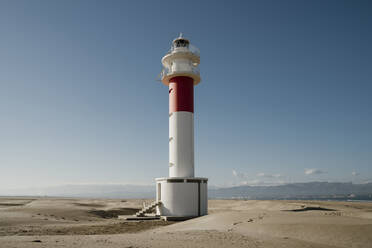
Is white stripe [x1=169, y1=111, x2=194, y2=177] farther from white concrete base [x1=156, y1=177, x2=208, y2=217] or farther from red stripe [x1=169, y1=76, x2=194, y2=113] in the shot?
white concrete base [x1=156, y1=177, x2=208, y2=217]

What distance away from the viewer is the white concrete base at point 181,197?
20500 millimetres

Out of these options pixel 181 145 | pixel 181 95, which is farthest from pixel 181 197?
pixel 181 95

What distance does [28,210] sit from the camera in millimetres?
21422

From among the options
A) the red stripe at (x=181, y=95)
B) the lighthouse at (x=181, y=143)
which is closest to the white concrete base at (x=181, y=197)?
the lighthouse at (x=181, y=143)

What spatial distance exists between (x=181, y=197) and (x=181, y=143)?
4056 mm

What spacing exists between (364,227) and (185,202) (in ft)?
40.9

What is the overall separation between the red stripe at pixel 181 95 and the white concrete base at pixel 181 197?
18.0 ft

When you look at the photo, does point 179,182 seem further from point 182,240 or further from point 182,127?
point 182,240

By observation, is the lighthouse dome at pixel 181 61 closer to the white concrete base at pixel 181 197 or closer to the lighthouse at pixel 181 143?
the lighthouse at pixel 181 143

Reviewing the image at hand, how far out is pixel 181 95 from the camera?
2220 cm

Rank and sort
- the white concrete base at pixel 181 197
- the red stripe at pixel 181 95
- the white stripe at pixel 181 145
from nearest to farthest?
the white concrete base at pixel 181 197, the white stripe at pixel 181 145, the red stripe at pixel 181 95

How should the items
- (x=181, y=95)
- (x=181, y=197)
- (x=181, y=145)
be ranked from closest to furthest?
(x=181, y=197), (x=181, y=145), (x=181, y=95)

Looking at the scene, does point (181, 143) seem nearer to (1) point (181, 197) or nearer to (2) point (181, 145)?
(2) point (181, 145)

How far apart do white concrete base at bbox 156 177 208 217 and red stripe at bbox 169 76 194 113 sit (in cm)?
550
